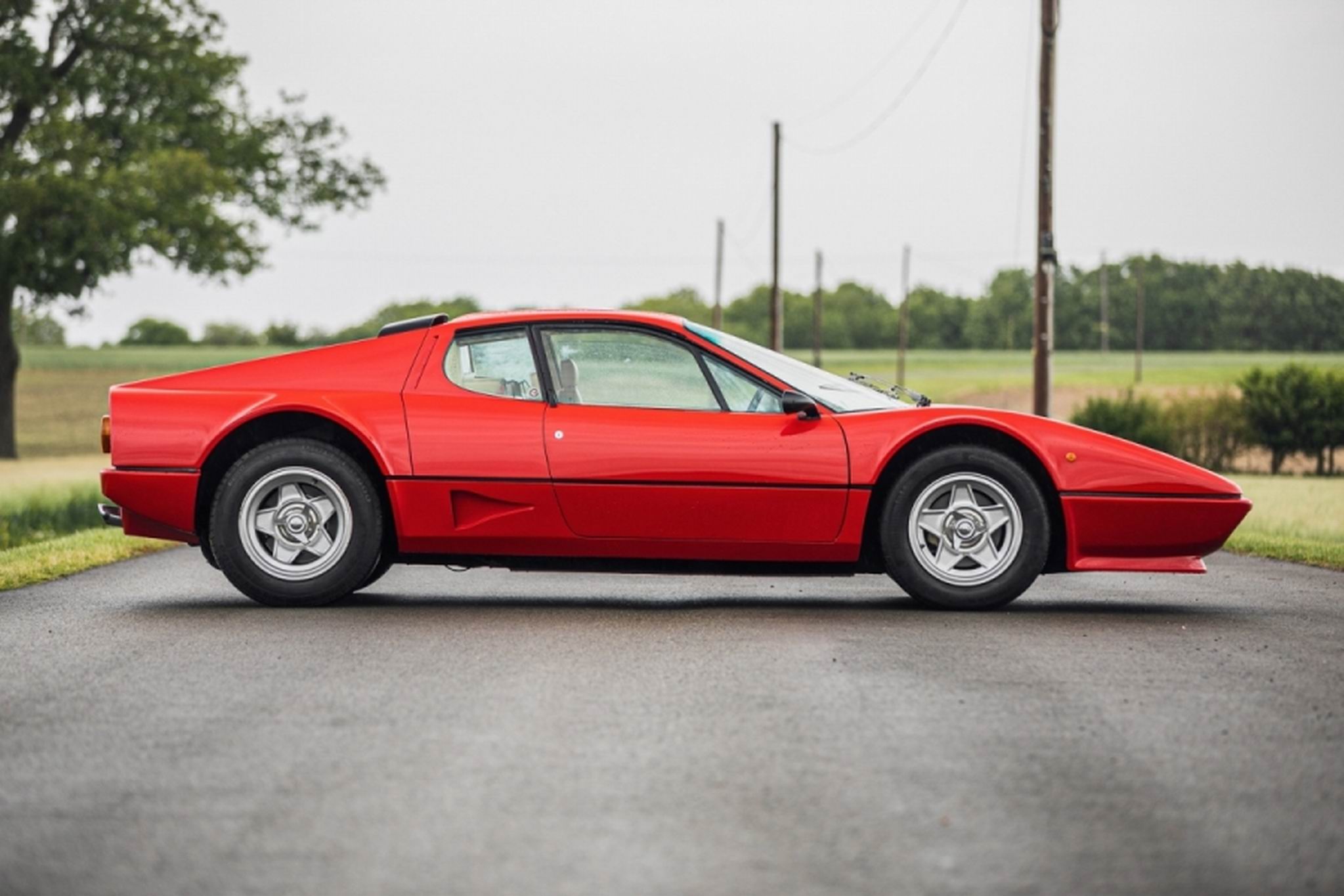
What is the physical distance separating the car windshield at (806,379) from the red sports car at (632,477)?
0.02 metres

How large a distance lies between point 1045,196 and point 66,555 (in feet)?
45.6

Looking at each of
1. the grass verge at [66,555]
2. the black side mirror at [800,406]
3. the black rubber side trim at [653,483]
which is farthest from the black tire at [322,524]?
the black side mirror at [800,406]

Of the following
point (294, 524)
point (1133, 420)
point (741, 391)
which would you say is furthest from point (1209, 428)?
point (294, 524)

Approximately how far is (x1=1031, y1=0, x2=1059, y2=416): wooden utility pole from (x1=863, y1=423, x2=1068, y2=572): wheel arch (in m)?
12.9

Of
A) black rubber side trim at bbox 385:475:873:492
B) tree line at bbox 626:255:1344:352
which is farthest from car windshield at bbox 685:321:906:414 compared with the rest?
tree line at bbox 626:255:1344:352

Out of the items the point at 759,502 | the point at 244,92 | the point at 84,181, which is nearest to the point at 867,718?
the point at 759,502

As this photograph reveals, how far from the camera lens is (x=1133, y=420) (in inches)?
1891

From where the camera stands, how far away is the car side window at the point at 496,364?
7.86 meters

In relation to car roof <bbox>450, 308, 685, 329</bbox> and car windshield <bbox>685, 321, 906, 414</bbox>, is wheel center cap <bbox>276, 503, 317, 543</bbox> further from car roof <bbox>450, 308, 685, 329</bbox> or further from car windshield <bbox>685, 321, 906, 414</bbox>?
car windshield <bbox>685, 321, 906, 414</bbox>

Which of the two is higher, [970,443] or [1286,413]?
[970,443]

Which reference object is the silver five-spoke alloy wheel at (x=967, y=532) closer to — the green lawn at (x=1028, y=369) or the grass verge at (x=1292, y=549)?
the grass verge at (x=1292, y=549)

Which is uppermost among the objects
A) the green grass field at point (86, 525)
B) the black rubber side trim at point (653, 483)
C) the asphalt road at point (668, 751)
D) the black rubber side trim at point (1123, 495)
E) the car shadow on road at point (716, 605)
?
the black rubber side trim at point (653, 483)

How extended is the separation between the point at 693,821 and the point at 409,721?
4.74 feet

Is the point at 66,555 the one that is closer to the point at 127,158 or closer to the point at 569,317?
the point at 569,317
